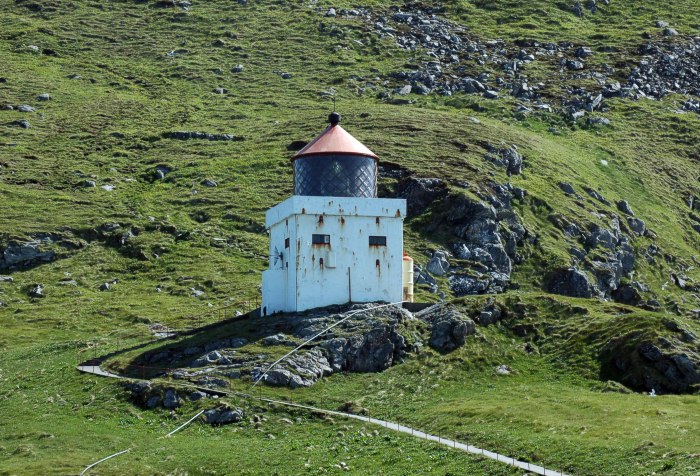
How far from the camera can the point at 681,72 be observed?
162 m

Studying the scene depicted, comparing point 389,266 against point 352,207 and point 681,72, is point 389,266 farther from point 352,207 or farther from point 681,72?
point 681,72

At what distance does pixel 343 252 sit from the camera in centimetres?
6906

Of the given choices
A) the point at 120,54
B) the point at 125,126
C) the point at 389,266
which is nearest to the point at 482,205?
the point at 389,266

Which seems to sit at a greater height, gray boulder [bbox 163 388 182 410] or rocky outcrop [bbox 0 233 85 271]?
gray boulder [bbox 163 388 182 410]

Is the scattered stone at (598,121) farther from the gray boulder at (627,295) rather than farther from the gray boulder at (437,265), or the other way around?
the gray boulder at (437,265)

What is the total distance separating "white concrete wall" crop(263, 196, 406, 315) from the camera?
6875 centimetres

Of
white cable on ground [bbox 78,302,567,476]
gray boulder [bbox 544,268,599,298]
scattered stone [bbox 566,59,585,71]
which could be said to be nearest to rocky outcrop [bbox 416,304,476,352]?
white cable on ground [bbox 78,302,567,476]

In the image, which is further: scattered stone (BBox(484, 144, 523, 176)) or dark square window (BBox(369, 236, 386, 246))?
scattered stone (BBox(484, 144, 523, 176))

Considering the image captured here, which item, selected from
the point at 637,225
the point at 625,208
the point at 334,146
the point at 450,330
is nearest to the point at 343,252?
the point at 334,146

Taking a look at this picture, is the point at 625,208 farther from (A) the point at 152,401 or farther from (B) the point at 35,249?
(A) the point at 152,401

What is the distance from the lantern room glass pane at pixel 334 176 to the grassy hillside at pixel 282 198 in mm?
8398

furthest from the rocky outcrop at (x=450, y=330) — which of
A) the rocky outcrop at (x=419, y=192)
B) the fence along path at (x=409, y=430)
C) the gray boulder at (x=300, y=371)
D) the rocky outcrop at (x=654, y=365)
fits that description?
the rocky outcrop at (x=419, y=192)

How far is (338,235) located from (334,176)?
3.57 meters

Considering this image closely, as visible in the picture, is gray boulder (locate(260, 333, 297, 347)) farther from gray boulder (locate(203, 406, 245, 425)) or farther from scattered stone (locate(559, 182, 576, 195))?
scattered stone (locate(559, 182, 576, 195))
